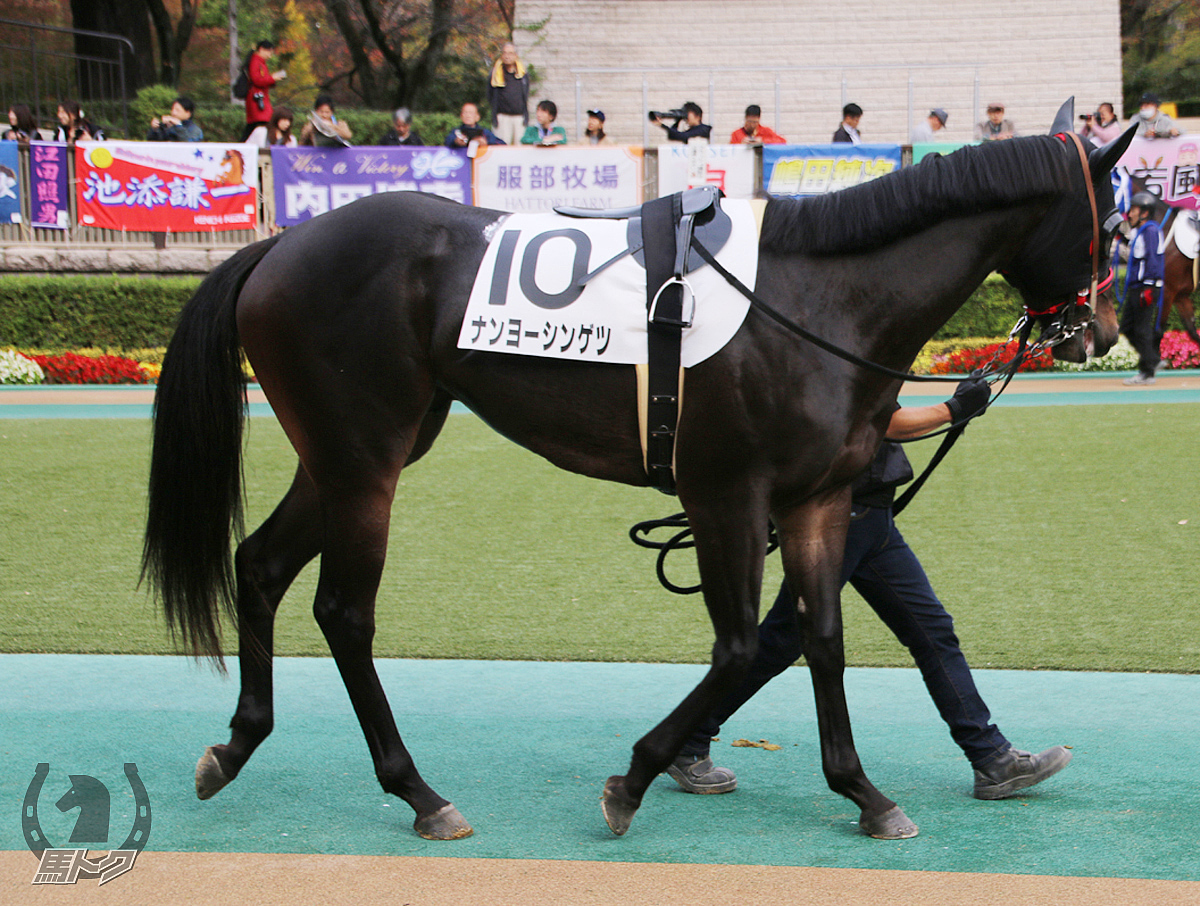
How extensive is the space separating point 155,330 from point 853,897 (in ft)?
45.7

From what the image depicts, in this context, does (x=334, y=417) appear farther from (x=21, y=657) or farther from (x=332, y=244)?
(x=21, y=657)

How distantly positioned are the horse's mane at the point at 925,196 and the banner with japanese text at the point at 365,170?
12.1 metres

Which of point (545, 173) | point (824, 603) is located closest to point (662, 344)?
point (824, 603)

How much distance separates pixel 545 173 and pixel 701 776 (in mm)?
12133

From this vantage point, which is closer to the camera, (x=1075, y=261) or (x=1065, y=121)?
(x=1075, y=261)

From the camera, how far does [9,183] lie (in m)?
15.0

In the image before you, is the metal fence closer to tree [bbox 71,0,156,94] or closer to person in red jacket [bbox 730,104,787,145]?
tree [bbox 71,0,156,94]

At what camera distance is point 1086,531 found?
6.37m

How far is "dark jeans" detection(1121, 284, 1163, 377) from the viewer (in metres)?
11.9

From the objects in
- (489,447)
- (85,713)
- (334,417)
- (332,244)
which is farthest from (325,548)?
(489,447)

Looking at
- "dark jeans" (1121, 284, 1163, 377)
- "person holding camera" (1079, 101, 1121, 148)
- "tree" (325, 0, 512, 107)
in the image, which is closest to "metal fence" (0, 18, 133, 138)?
"tree" (325, 0, 512, 107)

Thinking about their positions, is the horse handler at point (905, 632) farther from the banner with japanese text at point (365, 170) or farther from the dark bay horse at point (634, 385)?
the banner with japanese text at point (365, 170)

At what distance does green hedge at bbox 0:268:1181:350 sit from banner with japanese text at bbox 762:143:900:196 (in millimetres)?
2061

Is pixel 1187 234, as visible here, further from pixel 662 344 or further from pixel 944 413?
pixel 662 344
